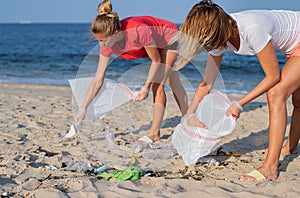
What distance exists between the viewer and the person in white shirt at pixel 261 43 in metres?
2.83

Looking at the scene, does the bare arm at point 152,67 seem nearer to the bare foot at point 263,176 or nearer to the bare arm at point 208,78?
the bare arm at point 208,78

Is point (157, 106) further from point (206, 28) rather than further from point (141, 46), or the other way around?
point (206, 28)

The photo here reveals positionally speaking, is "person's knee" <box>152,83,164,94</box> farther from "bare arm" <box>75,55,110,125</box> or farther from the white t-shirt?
the white t-shirt

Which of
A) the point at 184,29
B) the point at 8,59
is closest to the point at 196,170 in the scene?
the point at 184,29

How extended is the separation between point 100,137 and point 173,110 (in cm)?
179

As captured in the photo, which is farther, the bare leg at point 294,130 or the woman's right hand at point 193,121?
the bare leg at point 294,130

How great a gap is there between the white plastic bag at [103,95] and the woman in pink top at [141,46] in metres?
0.15

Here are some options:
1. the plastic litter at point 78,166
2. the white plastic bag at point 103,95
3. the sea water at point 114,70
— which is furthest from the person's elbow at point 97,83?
the plastic litter at point 78,166

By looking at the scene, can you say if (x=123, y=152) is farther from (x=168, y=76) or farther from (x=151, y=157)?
(x=168, y=76)

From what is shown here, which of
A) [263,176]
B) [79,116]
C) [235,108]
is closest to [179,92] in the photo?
[79,116]

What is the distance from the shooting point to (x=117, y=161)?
360cm

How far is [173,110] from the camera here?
19.7 ft

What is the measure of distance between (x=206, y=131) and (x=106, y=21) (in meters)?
1.20

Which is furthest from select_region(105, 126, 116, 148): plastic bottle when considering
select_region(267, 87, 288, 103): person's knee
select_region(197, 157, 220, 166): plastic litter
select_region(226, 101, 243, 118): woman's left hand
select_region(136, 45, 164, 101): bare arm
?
select_region(267, 87, 288, 103): person's knee
